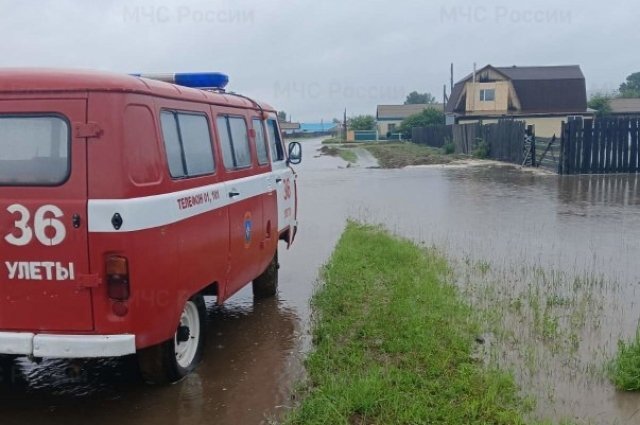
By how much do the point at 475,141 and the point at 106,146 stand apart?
30460mm

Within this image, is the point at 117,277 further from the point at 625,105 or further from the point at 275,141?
the point at 625,105

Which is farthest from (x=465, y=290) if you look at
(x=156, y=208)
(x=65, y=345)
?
(x=65, y=345)

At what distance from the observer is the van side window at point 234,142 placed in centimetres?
541

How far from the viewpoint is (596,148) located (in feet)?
70.9

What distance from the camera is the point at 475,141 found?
107ft

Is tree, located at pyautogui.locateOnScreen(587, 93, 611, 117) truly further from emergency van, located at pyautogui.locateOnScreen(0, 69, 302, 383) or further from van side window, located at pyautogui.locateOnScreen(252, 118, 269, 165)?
emergency van, located at pyautogui.locateOnScreen(0, 69, 302, 383)

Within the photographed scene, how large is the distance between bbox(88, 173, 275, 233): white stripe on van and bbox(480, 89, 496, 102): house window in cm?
4721

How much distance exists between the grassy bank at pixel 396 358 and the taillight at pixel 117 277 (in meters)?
1.36

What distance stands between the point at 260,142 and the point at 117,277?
2.97m

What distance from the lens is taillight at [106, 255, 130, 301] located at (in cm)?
384

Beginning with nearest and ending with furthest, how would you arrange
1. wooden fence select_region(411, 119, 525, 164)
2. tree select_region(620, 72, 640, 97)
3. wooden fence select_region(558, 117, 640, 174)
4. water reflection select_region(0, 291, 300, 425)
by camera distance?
1. water reflection select_region(0, 291, 300, 425)
2. wooden fence select_region(558, 117, 640, 174)
3. wooden fence select_region(411, 119, 525, 164)
4. tree select_region(620, 72, 640, 97)

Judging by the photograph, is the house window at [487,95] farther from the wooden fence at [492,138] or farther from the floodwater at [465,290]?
the floodwater at [465,290]

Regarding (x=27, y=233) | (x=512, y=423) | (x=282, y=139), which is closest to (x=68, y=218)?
(x=27, y=233)

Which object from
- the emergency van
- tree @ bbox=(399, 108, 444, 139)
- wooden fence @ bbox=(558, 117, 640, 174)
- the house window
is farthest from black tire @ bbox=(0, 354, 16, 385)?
tree @ bbox=(399, 108, 444, 139)
